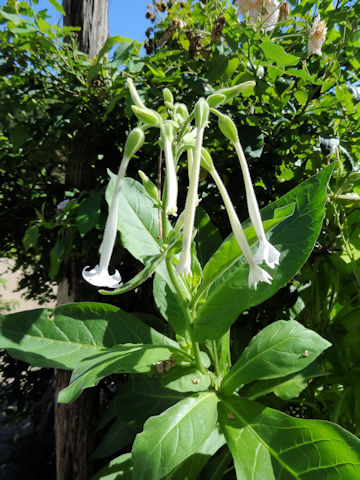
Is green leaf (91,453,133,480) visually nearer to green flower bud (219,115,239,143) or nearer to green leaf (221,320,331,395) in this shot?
green leaf (221,320,331,395)

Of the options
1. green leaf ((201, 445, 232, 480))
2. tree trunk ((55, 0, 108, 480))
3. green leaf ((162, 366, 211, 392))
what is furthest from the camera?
tree trunk ((55, 0, 108, 480))

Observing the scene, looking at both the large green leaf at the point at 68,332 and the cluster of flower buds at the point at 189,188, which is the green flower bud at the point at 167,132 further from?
the large green leaf at the point at 68,332

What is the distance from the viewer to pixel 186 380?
2.47ft

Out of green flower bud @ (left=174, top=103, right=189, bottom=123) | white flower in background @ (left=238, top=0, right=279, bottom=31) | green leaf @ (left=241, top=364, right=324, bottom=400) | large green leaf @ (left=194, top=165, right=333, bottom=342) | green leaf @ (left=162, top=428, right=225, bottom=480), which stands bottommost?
green leaf @ (left=162, top=428, right=225, bottom=480)

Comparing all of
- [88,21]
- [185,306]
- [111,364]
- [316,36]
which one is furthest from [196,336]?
[88,21]

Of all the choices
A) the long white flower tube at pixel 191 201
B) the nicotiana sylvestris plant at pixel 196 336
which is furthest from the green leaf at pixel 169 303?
the long white flower tube at pixel 191 201

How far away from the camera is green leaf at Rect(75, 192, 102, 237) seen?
0.94 m

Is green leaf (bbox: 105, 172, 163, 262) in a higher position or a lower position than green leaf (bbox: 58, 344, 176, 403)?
higher

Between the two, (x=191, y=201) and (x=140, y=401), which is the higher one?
(x=191, y=201)

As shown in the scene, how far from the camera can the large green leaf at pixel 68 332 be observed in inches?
30.5

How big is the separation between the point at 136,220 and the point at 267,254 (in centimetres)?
40

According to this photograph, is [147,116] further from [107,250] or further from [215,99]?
[107,250]

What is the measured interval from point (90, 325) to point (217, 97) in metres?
0.52

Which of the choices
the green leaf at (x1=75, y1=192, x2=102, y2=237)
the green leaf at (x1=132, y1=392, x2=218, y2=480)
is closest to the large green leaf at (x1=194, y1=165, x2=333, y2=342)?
the green leaf at (x1=132, y1=392, x2=218, y2=480)
